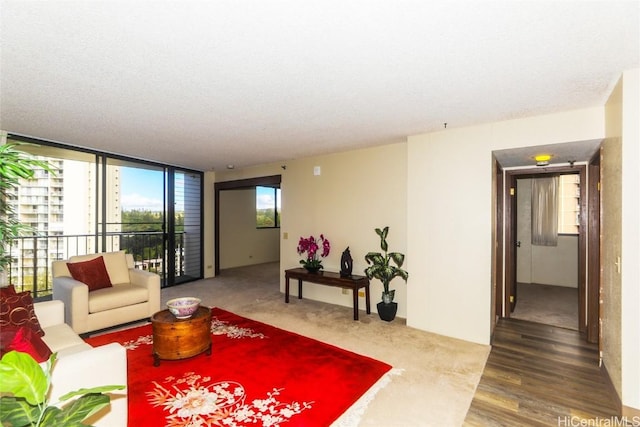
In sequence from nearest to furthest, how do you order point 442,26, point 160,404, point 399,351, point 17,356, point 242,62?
point 17,356 → point 442,26 → point 242,62 → point 160,404 → point 399,351

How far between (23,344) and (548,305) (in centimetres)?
622

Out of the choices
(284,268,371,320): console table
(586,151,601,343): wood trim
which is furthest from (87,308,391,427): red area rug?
(586,151,601,343): wood trim

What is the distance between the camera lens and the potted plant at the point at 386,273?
4.08 meters

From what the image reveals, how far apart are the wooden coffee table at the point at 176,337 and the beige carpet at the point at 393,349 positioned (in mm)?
1277

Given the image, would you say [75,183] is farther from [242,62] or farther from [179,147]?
[242,62]

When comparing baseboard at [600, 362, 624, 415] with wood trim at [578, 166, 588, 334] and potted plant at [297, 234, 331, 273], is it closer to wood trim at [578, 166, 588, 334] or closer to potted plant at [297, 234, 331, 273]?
→ wood trim at [578, 166, 588, 334]

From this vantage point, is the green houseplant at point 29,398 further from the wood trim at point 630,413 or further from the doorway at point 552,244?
the doorway at point 552,244

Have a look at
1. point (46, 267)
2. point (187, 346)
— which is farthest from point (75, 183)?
point (187, 346)

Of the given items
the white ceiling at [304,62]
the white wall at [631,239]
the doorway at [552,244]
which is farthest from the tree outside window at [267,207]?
the white wall at [631,239]

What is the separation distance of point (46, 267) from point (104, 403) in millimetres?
5103

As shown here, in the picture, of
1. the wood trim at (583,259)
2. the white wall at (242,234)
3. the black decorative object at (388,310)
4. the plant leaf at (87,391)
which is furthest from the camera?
the white wall at (242,234)

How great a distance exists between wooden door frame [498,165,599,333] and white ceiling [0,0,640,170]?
147cm

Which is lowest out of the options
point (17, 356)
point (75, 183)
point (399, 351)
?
point (399, 351)

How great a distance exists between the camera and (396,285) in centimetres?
433
